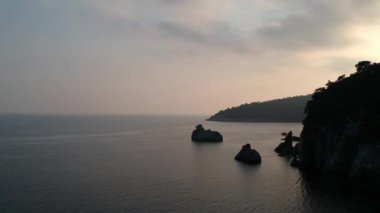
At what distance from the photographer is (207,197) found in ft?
208

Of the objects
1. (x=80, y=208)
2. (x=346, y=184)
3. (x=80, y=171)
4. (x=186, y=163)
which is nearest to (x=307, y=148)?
(x=346, y=184)

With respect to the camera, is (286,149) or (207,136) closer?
(286,149)

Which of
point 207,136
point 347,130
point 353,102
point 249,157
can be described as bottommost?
point 249,157

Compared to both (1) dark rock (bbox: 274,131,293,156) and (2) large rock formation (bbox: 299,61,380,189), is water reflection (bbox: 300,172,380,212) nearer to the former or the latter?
(2) large rock formation (bbox: 299,61,380,189)

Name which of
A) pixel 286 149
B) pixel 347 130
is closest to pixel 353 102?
pixel 347 130

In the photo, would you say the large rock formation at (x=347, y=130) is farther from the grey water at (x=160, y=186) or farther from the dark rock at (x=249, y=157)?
the dark rock at (x=249, y=157)

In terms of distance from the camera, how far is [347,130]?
80.1 metres

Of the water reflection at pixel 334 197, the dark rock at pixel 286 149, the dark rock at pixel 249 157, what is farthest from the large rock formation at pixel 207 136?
the water reflection at pixel 334 197

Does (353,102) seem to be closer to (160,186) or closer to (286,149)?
(286,149)

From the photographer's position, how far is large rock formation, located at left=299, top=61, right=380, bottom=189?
2753 inches

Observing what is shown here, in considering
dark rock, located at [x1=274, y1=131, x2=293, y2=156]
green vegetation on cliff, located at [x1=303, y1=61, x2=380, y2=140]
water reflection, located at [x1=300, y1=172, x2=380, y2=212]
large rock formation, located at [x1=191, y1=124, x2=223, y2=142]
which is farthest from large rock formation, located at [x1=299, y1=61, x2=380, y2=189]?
large rock formation, located at [x1=191, y1=124, x2=223, y2=142]

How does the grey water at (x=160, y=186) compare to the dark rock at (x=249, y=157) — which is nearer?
the grey water at (x=160, y=186)

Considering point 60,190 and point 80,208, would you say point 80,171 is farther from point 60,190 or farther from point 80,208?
point 80,208

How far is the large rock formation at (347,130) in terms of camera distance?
69938 millimetres
